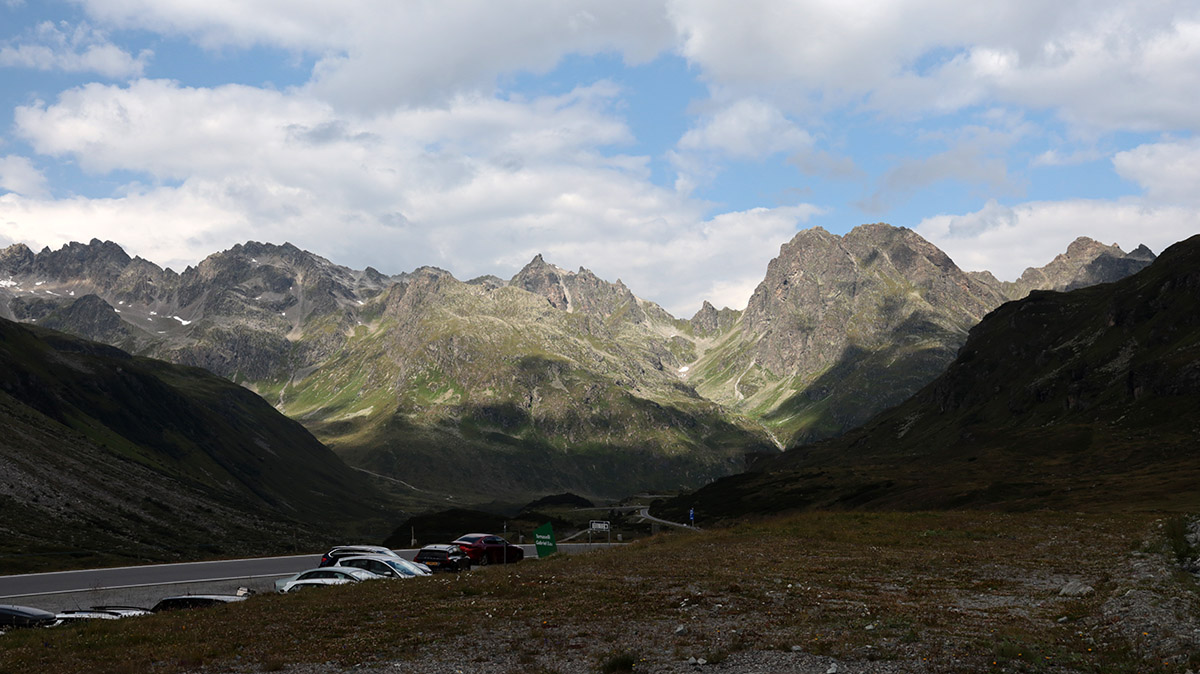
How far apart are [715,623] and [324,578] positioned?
2300 centimetres

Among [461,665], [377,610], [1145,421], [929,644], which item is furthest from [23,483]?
[1145,421]

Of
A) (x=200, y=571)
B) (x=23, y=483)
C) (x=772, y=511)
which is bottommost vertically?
(x=772, y=511)

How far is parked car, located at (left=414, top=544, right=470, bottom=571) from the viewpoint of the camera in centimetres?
5141

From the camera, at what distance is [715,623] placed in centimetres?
2744

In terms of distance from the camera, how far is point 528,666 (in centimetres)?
2183

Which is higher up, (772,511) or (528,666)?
(528,666)

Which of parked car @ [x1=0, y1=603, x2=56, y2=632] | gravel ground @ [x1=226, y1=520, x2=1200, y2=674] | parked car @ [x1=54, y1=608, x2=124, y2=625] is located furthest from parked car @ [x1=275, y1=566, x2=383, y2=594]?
gravel ground @ [x1=226, y1=520, x2=1200, y2=674]

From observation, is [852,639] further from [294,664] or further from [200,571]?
[200,571]

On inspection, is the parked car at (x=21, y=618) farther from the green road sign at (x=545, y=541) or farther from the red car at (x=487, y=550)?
the green road sign at (x=545, y=541)

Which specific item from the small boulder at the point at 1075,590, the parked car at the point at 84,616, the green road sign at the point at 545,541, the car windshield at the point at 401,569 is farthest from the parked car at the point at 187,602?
the small boulder at the point at 1075,590

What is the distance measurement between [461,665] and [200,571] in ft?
147

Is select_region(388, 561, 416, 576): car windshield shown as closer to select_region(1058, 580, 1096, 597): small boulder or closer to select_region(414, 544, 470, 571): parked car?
select_region(414, 544, 470, 571): parked car

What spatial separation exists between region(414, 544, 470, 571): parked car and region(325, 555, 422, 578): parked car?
4998 mm

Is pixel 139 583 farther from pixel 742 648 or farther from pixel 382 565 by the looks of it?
pixel 742 648
